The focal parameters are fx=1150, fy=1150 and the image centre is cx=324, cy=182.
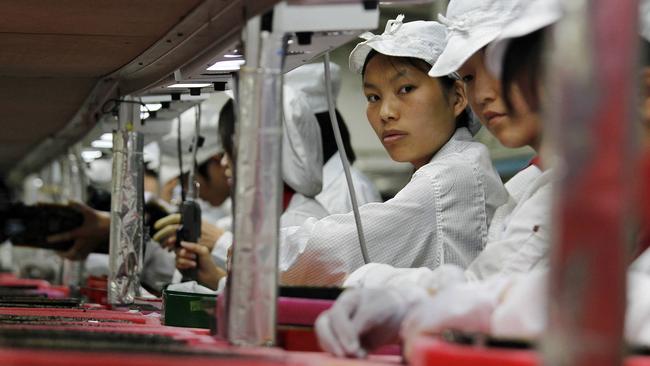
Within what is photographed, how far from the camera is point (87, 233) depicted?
3697mm

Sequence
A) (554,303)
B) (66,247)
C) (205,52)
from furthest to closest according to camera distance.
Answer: (66,247) < (205,52) < (554,303)

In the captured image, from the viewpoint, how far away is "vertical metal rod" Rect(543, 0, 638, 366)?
0.89 metres

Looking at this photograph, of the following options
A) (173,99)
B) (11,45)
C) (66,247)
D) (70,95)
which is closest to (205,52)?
(11,45)

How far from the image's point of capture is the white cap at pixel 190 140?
174 inches

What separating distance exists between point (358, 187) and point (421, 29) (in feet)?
3.21

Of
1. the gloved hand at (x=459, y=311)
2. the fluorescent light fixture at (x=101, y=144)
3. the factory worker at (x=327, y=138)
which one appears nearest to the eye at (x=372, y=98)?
the factory worker at (x=327, y=138)

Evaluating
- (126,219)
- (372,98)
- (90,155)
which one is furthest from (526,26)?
(90,155)

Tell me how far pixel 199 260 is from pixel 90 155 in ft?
4.53

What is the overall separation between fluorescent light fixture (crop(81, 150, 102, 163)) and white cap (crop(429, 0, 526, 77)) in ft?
8.42

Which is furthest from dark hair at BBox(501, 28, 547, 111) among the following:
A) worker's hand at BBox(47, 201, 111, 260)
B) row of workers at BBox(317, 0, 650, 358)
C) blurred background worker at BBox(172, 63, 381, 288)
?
worker's hand at BBox(47, 201, 111, 260)

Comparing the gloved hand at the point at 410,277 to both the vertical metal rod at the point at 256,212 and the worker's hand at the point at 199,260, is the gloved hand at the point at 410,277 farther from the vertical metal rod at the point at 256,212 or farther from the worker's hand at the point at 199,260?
the worker's hand at the point at 199,260

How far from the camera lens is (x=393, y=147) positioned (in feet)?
8.29

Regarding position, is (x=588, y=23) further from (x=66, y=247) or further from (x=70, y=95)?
(x=66, y=247)

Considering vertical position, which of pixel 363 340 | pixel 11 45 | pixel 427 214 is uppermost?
pixel 11 45
